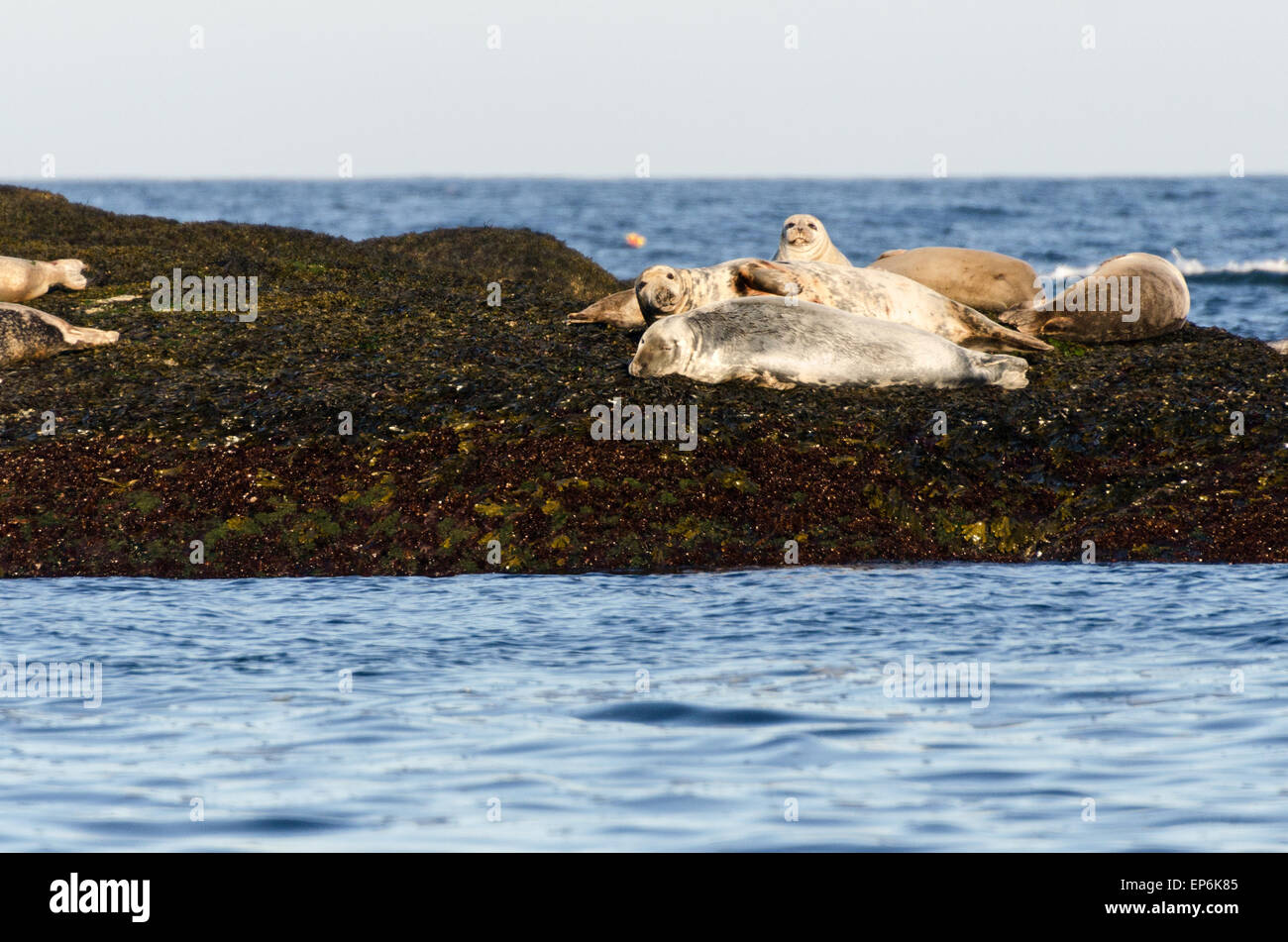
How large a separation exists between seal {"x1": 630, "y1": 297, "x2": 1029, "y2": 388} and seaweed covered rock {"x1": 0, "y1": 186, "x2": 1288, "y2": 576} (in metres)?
0.27

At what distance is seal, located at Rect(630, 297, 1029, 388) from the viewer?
37.8 ft

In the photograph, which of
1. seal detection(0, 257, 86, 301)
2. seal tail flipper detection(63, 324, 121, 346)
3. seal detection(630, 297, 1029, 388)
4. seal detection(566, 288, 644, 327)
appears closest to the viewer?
seal detection(630, 297, 1029, 388)

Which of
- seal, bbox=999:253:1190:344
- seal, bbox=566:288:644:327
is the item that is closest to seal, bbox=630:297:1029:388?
seal, bbox=566:288:644:327

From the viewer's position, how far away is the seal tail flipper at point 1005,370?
38.5ft

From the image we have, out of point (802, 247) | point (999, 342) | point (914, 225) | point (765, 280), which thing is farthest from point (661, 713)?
point (914, 225)

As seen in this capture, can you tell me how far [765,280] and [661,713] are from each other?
22.6 feet

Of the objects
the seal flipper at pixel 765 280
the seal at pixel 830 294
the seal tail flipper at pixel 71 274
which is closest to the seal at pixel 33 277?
the seal tail flipper at pixel 71 274

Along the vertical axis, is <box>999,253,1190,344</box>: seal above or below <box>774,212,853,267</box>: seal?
below

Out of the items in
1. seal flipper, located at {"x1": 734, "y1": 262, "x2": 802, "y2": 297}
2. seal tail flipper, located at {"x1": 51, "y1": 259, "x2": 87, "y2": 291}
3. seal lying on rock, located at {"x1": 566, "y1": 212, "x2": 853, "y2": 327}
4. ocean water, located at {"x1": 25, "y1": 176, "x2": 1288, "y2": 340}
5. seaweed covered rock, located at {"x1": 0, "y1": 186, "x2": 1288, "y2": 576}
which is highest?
ocean water, located at {"x1": 25, "y1": 176, "x2": 1288, "y2": 340}

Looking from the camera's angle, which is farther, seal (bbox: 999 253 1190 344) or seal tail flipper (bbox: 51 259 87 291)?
seal tail flipper (bbox: 51 259 87 291)

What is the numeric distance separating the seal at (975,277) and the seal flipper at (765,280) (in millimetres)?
2438

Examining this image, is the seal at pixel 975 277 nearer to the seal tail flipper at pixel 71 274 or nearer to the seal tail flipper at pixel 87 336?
the seal tail flipper at pixel 87 336

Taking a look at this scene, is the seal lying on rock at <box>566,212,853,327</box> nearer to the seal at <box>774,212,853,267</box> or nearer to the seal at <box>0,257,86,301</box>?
the seal at <box>774,212,853,267</box>

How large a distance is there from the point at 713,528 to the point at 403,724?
12.0 ft
